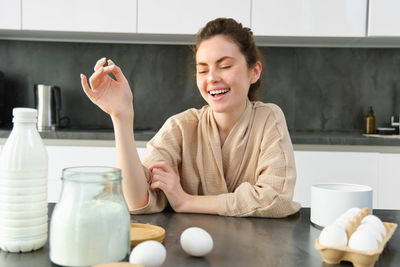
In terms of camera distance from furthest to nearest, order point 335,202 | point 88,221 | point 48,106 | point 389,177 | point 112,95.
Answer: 1. point 48,106
2. point 389,177
3. point 112,95
4. point 335,202
5. point 88,221

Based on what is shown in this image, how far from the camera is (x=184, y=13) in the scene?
267 centimetres

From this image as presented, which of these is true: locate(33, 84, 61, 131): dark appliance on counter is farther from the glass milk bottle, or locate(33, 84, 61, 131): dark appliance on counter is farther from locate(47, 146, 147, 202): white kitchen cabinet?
the glass milk bottle

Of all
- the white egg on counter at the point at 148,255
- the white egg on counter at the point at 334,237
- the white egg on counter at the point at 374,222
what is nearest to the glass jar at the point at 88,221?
the white egg on counter at the point at 148,255

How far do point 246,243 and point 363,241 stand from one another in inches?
9.0

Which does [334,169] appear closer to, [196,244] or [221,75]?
[221,75]

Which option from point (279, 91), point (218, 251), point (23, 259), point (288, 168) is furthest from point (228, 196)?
point (279, 91)

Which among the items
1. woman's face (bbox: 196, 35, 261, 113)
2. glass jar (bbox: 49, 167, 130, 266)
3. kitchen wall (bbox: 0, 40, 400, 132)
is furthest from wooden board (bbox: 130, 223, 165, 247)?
kitchen wall (bbox: 0, 40, 400, 132)

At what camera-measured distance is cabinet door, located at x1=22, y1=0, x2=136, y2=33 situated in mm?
2680

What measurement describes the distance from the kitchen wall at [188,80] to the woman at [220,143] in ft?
4.86

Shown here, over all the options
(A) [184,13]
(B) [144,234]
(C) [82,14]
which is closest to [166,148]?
(B) [144,234]

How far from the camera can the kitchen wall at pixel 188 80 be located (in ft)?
9.96

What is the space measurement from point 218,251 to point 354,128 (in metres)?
2.46

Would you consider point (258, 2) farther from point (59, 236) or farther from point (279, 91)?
point (59, 236)

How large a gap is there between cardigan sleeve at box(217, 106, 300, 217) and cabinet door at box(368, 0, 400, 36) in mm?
1453
